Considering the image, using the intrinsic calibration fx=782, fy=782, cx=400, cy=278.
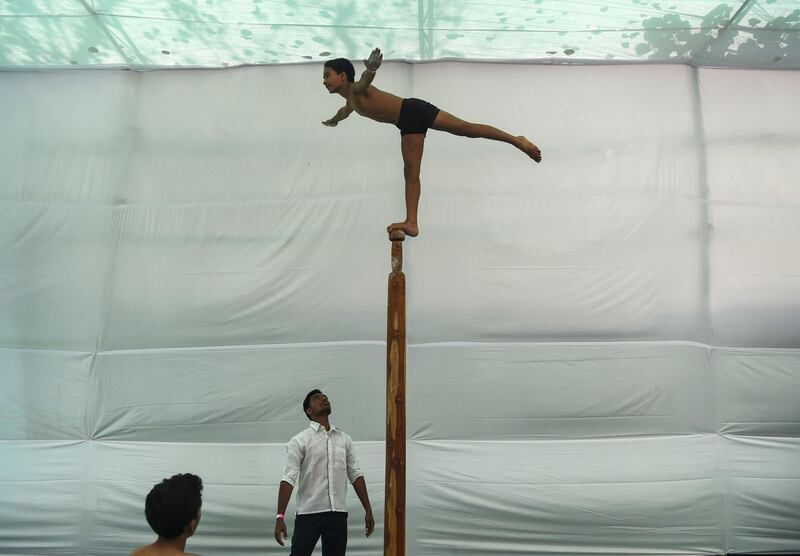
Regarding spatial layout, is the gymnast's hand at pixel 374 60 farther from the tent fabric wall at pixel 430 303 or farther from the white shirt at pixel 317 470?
the tent fabric wall at pixel 430 303

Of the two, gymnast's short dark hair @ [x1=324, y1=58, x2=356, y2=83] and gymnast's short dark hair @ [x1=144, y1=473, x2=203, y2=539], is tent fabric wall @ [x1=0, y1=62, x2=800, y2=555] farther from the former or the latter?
gymnast's short dark hair @ [x1=144, y1=473, x2=203, y2=539]

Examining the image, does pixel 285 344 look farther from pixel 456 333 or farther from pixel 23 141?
pixel 23 141

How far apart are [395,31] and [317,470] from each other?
3.10 metres

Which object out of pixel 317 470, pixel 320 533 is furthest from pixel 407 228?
pixel 320 533

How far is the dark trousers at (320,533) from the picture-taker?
3.33 m

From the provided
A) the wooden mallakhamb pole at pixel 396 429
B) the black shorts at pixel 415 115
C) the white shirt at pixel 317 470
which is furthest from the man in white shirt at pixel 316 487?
the black shorts at pixel 415 115

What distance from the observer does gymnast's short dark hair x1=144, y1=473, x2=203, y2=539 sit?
173 cm

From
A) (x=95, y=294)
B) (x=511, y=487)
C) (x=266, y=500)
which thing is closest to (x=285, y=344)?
(x=266, y=500)

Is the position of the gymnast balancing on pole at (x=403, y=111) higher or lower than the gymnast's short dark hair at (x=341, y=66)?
lower

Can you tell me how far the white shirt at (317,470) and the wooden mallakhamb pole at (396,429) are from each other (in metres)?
0.79

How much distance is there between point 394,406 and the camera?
2.62 m

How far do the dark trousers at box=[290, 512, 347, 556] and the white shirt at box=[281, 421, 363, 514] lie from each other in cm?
3

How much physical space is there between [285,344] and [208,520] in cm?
118

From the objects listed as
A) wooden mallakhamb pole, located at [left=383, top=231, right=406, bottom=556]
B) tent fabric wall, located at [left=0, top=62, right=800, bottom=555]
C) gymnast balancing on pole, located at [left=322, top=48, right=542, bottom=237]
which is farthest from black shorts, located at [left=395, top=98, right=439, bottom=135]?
tent fabric wall, located at [left=0, top=62, right=800, bottom=555]
